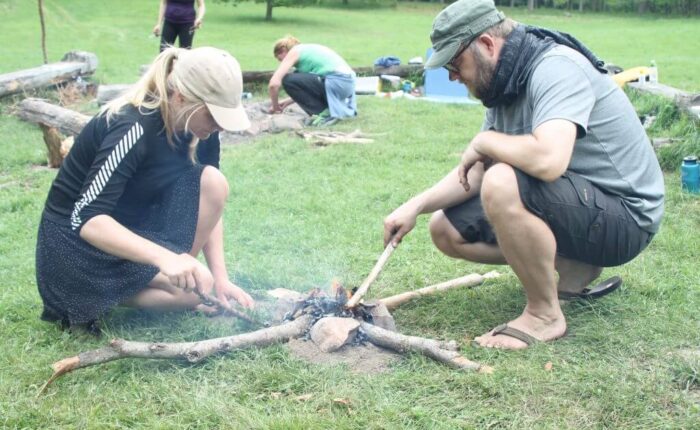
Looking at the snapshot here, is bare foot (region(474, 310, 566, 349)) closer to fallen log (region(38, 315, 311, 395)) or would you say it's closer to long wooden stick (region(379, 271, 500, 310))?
long wooden stick (region(379, 271, 500, 310))

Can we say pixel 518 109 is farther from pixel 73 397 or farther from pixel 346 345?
pixel 73 397

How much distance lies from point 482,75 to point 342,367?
4.27ft

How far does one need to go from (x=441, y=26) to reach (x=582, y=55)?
0.60 m

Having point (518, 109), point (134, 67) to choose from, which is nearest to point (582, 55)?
point (518, 109)

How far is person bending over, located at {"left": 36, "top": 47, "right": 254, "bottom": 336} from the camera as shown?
304 cm

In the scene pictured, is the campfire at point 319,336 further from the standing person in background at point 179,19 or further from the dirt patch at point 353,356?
the standing person in background at point 179,19

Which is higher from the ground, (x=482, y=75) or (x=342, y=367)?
(x=482, y=75)

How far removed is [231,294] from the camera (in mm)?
3574

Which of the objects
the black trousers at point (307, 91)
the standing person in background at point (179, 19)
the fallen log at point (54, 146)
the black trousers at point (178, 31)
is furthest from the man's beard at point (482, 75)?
the black trousers at point (178, 31)

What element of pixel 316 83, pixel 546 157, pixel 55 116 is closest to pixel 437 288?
pixel 546 157

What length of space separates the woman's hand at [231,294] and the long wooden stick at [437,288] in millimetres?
598

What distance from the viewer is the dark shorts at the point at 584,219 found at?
121 inches

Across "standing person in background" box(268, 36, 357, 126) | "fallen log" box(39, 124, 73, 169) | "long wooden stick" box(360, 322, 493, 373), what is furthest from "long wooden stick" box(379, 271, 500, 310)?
"standing person in background" box(268, 36, 357, 126)

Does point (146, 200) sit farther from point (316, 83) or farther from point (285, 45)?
point (285, 45)
